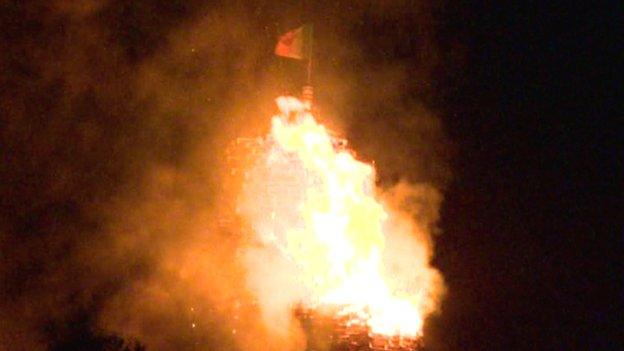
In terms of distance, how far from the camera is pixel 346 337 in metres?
6.89

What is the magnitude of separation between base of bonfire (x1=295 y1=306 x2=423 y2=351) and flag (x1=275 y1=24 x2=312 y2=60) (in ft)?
12.7

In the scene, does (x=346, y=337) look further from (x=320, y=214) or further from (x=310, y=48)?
(x=310, y=48)

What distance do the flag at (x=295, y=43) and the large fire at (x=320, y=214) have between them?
2.42 feet

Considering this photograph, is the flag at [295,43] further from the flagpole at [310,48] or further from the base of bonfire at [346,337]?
the base of bonfire at [346,337]

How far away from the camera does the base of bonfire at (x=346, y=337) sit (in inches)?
269

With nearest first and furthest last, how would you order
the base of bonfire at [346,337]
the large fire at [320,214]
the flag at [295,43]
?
the base of bonfire at [346,337], the large fire at [320,214], the flag at [295,43]

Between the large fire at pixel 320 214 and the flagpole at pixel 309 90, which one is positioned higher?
the flagpole at pixel 309 90

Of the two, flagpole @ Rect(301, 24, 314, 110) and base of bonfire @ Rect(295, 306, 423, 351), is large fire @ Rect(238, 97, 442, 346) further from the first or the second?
base of bonfire @ Rect(295, 306, 423, 351)

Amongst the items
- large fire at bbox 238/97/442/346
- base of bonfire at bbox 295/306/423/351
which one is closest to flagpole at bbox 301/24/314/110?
large fire at bbox 238/97/442/346

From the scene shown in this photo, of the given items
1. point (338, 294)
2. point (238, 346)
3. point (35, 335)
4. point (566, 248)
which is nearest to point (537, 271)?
point (566, 248)

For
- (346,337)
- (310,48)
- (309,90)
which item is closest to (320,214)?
(309,90)

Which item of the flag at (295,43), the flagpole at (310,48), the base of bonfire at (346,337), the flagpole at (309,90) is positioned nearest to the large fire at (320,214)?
the flagpole at (309,90)

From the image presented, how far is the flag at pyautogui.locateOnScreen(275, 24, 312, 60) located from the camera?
338 inches

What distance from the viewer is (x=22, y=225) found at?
844 cm
